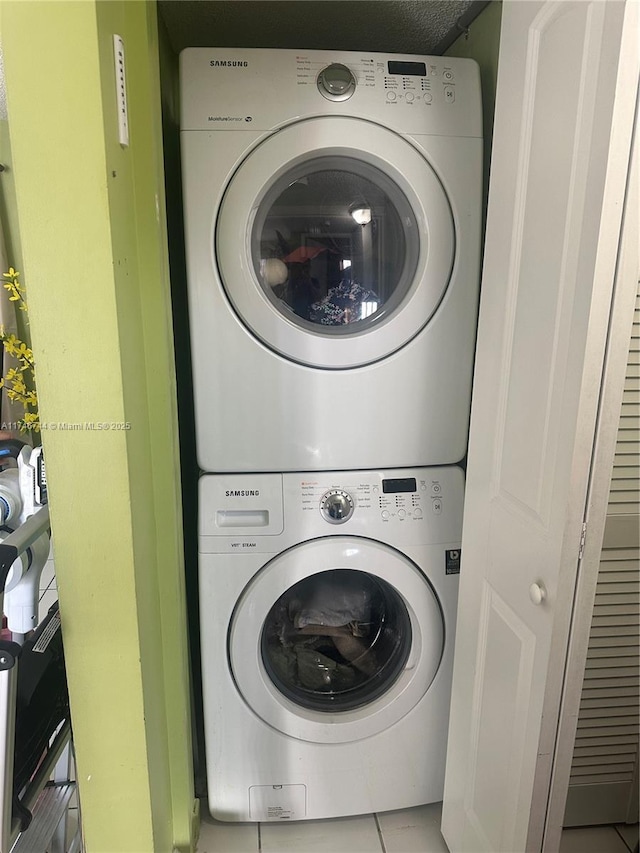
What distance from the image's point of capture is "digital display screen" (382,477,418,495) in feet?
4.09

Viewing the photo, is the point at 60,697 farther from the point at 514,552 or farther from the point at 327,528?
the point at 514,552

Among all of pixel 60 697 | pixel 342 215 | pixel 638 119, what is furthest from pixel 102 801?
pixel 638 119

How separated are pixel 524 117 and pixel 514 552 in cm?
73

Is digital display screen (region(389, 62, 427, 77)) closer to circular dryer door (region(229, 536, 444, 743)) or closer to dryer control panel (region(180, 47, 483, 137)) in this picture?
dryer control panel (region(180, 47, 483, 137))

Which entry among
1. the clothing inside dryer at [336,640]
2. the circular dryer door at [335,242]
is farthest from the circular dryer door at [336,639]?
the circular dryer door at [335,242]

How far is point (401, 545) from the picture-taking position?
1.25 metres

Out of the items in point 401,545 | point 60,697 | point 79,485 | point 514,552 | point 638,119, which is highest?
point 638,119

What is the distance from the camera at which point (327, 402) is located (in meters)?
1.20

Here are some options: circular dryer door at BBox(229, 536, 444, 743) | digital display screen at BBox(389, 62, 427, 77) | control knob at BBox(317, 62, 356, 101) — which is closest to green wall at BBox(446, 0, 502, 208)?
digital display screen at BBox(389, 62, 427, 77)

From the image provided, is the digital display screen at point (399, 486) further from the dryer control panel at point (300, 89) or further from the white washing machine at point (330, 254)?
the dryer control panel at point (300, 89)

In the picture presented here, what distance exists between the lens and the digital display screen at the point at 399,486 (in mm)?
1248

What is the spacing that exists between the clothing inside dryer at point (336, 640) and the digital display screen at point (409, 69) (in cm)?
109

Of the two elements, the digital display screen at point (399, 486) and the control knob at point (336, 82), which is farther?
the digital display screen at point (399, 486)

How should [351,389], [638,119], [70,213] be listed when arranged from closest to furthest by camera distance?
[638,119], [70,213], [351,389]
